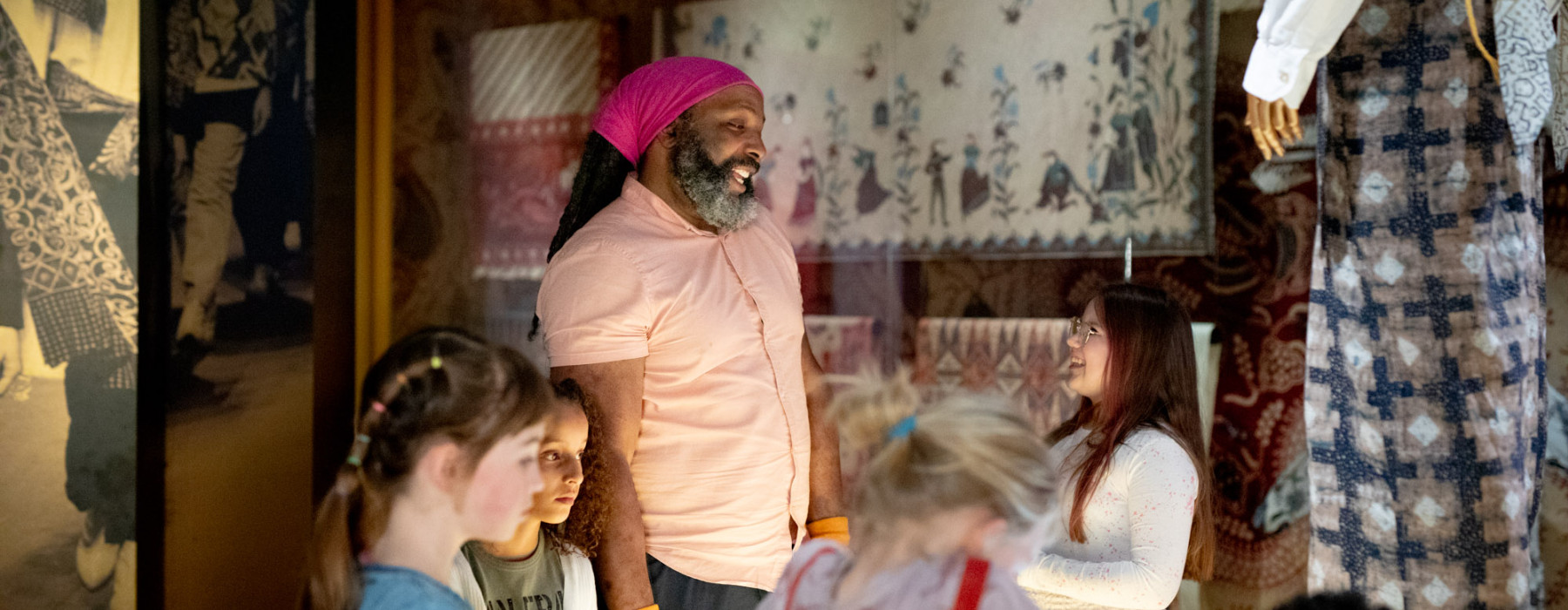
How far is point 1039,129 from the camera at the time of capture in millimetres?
3176

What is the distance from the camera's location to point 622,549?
181 centimetres

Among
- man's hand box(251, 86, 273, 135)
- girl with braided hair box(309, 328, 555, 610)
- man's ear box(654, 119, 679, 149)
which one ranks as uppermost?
man's hand box(251, 86, 273, 135)

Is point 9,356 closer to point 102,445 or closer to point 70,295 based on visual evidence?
point 70,295

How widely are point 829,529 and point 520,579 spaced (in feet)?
2.05

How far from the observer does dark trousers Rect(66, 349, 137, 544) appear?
9.05 ft

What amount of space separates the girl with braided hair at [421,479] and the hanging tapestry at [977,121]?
1845mm

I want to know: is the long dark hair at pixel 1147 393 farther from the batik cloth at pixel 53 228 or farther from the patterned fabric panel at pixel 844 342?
the batik cloth at pixel 53 228

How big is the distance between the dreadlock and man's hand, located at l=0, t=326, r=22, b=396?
4.87 feet

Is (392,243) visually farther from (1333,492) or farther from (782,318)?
(1333,492)

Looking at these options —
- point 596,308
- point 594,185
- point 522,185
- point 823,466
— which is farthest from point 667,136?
point 522,185

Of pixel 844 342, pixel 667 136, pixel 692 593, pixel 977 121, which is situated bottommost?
pixel 692 593

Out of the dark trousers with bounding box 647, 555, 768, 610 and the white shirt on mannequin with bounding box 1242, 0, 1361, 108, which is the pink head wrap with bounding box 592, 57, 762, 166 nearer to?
the dark trousers with bounding box 647, 555, 768, 610

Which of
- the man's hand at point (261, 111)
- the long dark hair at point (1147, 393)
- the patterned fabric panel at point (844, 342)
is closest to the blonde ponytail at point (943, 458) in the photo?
the long dark hair at point (1147, 393)

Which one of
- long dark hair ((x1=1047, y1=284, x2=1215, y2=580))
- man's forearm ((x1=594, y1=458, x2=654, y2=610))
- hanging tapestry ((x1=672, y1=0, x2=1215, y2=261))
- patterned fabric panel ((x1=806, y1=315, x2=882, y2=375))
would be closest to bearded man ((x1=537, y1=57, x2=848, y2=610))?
man's forearm ((x1=594, y1=458, x2=654, y2=610))
